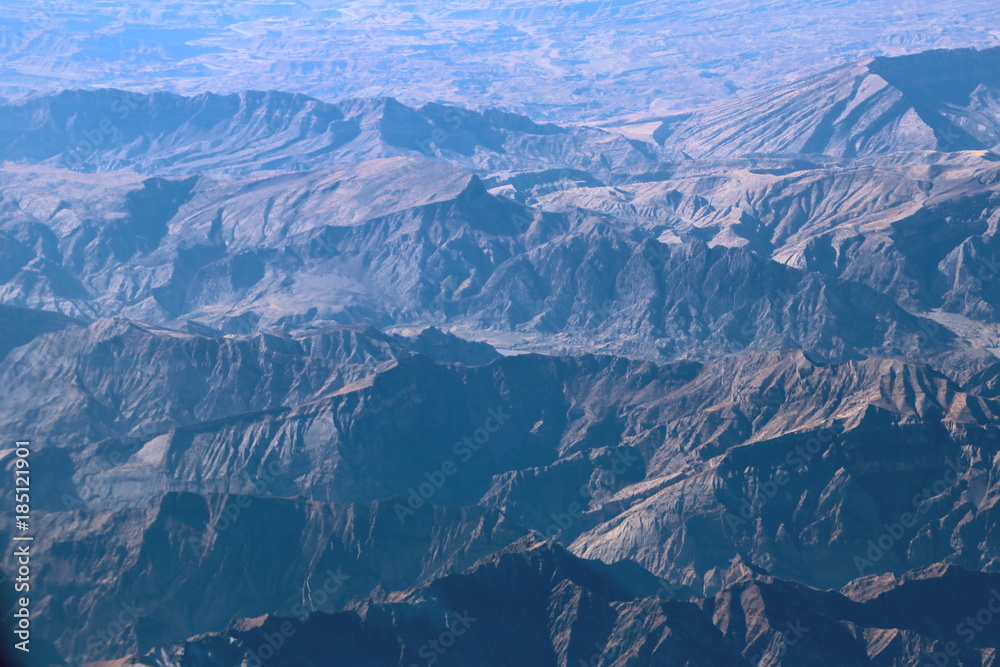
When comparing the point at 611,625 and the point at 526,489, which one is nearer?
the point at 611,625

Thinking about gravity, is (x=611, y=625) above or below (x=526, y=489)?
above

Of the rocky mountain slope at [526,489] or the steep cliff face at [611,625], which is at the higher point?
the steep cliff face at [611,625]

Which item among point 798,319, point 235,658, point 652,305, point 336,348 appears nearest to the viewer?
point 235,658

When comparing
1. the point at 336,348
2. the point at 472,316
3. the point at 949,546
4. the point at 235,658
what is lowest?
the point at 472,316

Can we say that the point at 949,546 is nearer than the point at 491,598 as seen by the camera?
No

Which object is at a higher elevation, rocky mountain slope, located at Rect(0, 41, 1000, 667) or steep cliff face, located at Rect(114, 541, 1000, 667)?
steep cliff face, located at Rect(114, 541, 1000, 667)

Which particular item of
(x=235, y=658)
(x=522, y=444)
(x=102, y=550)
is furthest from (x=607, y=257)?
(x=235, y=658)

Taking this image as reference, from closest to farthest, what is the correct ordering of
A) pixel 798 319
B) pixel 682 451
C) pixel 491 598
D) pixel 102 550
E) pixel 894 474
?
pixel 491 598
pixel 102 550
pixel 894 474
pixel 682 451
pixel 798 319

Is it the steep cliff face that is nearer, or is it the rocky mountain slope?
the steep cliff face

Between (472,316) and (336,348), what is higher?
(336,348)

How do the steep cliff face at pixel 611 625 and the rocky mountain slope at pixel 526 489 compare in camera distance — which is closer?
the steep cliff face at pixel 611 625

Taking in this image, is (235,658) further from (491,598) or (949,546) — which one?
(949,546)
